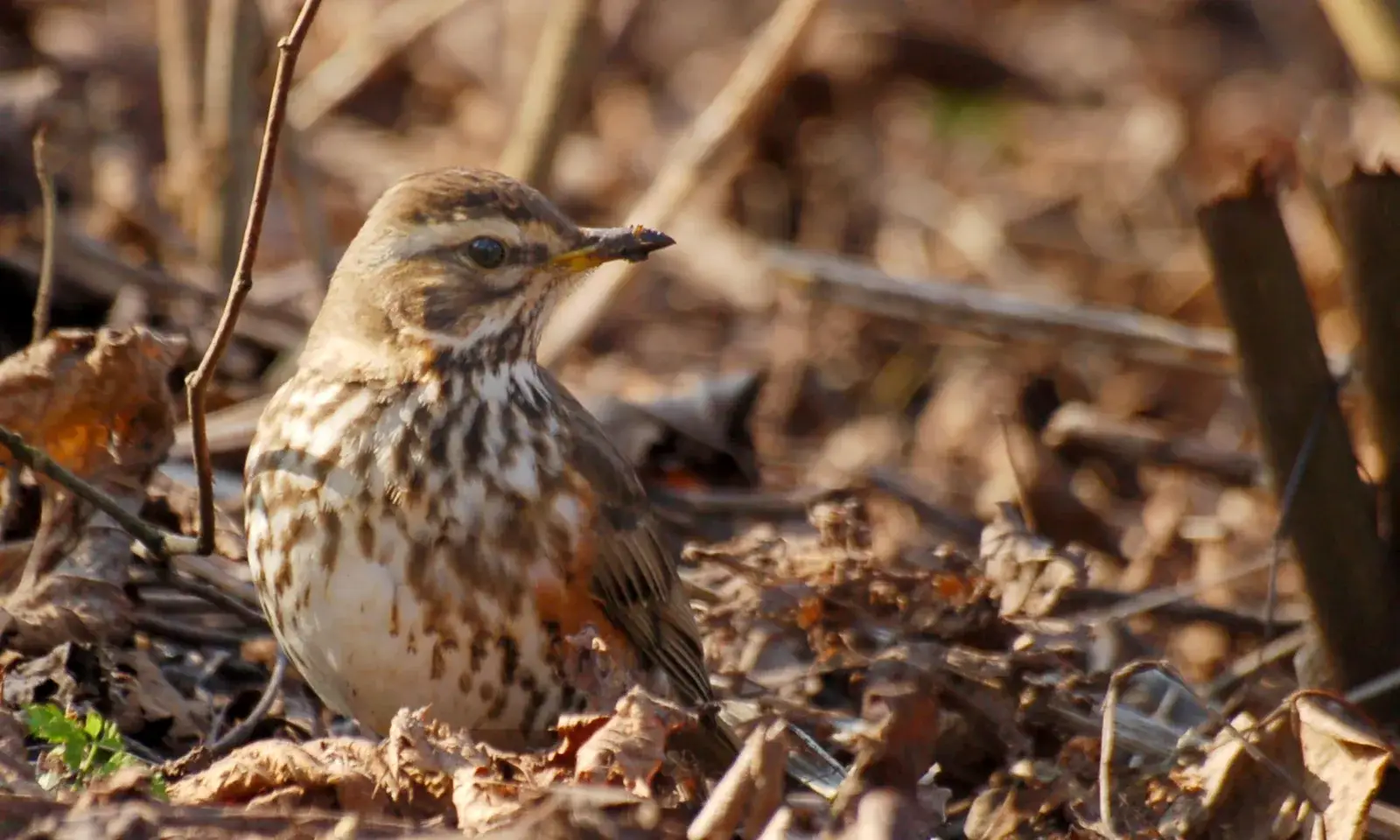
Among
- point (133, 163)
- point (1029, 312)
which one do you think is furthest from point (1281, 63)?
point (133, 163)

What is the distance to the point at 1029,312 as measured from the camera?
7.54 metres

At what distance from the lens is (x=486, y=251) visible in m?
4.91

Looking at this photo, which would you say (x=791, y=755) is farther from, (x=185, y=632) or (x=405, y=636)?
(x=185, y=632)

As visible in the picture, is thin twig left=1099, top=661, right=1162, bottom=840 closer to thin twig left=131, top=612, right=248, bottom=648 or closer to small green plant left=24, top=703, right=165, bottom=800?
small green plant left=24, top=703, right=165, bottom=800

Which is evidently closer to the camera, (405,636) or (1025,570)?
(405,636)

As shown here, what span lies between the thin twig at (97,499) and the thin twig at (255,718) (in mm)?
405

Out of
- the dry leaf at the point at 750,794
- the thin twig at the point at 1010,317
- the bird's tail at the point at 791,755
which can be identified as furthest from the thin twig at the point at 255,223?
the thin twig at the point at 1010,317

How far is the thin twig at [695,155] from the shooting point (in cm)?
775

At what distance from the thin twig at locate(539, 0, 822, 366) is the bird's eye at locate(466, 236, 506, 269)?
268 cm

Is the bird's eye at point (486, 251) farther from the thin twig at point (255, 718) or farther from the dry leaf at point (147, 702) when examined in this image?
the dry leaf at point (147, 702)

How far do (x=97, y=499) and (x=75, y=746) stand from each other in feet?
2.71

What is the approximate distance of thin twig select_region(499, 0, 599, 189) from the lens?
298 inches

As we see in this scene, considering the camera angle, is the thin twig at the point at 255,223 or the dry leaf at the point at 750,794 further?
the thin twig at the point at 255,223

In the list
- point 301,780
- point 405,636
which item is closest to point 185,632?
point 405,636
